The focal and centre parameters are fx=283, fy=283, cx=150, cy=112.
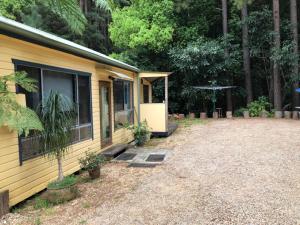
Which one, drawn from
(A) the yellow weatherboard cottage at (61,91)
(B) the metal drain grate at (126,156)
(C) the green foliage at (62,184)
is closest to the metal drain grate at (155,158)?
(B) the metal drain grate at (126,156)

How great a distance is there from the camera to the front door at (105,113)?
7.90m

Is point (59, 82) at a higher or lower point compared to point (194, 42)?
lower

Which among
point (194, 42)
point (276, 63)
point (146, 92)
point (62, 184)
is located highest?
point (194, 42)

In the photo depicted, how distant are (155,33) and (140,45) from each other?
4.01 feet

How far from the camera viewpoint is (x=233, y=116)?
17.3m

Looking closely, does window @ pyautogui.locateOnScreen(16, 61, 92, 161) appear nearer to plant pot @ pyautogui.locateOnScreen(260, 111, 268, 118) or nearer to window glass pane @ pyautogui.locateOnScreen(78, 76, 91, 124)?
window glass pane @ pyautogui.locateOnScreen(78, 76, 91, 124)

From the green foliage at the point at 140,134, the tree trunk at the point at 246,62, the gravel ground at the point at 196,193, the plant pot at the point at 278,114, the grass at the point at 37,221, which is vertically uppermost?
the tree trunk at the point at 246,62

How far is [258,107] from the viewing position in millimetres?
16609

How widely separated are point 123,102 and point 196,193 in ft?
18.4

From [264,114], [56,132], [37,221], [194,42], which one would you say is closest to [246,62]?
[194,42]

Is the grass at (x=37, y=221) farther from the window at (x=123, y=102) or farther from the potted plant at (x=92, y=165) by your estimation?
the window at (x=123, y=102)

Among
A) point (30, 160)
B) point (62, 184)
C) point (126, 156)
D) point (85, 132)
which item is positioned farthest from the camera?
point (126, 156)

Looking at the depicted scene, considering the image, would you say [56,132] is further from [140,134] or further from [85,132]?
[140,134]

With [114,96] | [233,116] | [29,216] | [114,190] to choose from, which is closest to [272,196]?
[114,190]
